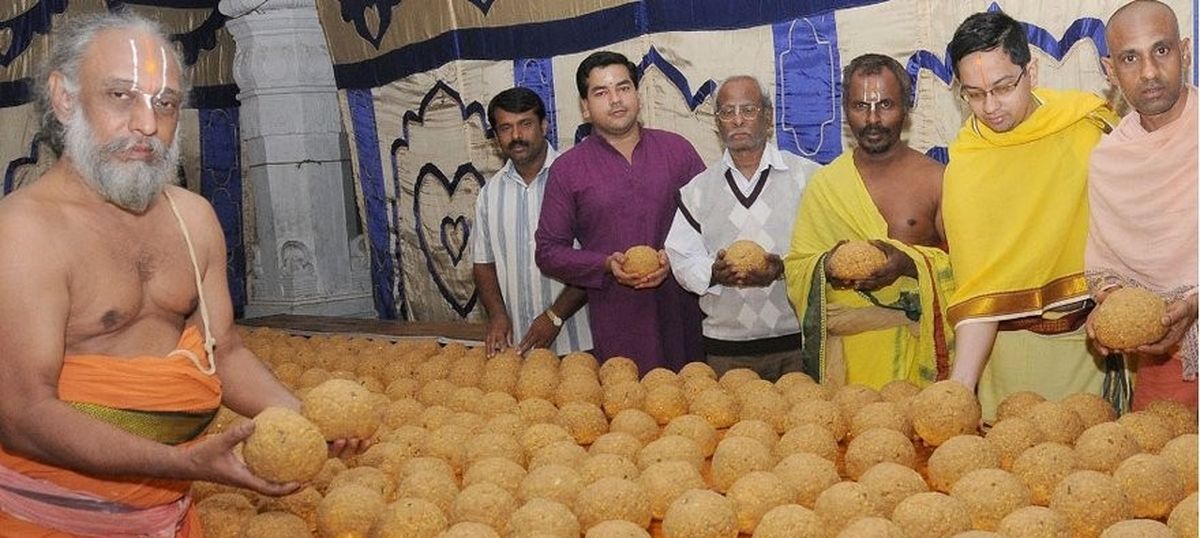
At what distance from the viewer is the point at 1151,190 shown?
2715 millimetres

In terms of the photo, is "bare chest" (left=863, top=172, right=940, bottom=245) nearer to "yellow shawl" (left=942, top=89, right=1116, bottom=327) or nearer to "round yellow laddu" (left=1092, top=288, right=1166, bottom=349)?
"yellow shawl" (left=942, top=89, right=1116, bottom=327)

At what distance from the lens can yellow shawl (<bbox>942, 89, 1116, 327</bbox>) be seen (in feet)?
9.60

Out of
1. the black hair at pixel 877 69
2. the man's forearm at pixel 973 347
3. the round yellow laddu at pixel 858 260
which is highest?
the black hair at pixel 877 69

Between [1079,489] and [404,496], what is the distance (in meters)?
1.28

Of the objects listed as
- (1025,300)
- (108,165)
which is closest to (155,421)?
(108,165)

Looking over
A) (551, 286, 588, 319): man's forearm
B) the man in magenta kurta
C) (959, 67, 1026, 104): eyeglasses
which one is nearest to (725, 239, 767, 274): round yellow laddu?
the man in magenta kurta

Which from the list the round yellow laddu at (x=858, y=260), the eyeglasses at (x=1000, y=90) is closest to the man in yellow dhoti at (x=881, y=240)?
the round yellow laddu at (x=858, y=260)

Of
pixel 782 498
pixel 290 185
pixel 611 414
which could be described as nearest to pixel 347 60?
pixel 290 185

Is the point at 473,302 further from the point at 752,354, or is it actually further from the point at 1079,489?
the point at 1079,489

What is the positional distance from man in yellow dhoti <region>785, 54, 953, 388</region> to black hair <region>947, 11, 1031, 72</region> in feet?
1.33

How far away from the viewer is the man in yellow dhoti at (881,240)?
10.7ft

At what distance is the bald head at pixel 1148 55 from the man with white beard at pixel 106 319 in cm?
185

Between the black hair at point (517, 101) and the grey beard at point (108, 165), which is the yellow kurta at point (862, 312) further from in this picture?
the grey beard at point (108, 165)

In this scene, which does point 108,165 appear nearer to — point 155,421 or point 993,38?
point 155,421
